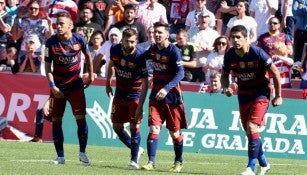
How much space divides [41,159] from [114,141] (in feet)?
17.7

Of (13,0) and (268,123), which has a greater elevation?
(13,0)

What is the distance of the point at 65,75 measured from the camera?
53.3 ft

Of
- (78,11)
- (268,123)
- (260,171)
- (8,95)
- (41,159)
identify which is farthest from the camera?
(78,11)

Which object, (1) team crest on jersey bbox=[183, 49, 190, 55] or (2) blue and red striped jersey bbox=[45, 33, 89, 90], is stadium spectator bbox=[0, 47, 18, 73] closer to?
(1) team crest on jersey bbox=[183, 49, 190, 55]

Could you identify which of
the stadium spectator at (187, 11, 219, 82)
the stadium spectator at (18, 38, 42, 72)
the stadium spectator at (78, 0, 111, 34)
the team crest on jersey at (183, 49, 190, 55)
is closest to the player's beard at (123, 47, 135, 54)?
the team crest on jersey at (183, 49, 190, 55)

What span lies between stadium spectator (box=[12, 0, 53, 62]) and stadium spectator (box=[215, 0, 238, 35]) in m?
3.97

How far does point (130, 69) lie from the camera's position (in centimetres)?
1641

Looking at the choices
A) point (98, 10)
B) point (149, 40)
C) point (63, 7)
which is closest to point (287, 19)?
point (149, 40)

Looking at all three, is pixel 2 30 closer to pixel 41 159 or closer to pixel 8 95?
pixel 8 95

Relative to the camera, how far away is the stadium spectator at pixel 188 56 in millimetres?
22453

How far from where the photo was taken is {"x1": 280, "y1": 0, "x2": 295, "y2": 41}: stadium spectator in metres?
24.0

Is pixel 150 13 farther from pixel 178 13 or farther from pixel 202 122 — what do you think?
pixel 202 122

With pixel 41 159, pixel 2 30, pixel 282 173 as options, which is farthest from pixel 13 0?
pixel 282 173

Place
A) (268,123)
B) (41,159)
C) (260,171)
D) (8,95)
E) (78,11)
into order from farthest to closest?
(78,11), (8,95), (268,123), (41,159), (260,171)
